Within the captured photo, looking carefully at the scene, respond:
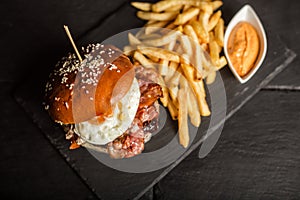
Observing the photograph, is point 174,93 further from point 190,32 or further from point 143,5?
point 143,5

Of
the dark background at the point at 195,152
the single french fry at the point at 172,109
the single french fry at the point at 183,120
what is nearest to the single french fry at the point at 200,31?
the single french fry at the point at 183,120

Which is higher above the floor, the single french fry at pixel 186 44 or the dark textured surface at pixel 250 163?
the single french fry at pixel 186 44

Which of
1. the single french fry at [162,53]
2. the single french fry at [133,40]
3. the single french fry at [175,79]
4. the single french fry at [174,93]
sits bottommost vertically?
the single french fry at [174,93]

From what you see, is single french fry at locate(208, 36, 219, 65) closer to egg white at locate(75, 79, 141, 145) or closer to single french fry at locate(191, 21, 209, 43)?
single french fry at locate(191, 21, 209, 43)

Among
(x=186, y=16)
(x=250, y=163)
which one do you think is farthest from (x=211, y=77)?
(x=250, y=163)

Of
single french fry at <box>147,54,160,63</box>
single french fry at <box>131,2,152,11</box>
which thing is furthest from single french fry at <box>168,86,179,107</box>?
single french fry at <box>131,2,152,11</box>

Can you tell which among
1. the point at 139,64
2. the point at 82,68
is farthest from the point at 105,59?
the point at 139,64

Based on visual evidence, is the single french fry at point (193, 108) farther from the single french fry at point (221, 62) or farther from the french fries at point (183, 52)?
the single french fry at point (221, 62)
